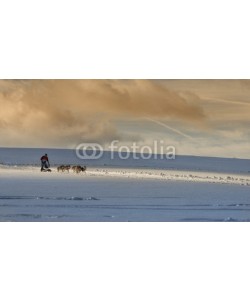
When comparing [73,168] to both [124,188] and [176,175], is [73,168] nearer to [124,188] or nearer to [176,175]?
[124,188]

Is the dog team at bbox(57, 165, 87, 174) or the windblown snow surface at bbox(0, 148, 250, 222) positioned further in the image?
the dog team at bbox(57, 165, 87, 174)

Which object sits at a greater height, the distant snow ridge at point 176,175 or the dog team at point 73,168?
the dog team at point 73,168

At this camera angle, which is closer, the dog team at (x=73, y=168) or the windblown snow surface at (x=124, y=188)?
the windblown snow surface at (x=124, y=188)

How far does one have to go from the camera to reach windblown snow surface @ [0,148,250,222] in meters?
8.37

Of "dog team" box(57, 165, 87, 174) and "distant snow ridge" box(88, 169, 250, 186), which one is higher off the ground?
"dog team" box(57, 165, 87, 174)

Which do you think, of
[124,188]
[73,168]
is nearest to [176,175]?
[124,188]

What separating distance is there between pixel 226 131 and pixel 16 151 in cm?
200

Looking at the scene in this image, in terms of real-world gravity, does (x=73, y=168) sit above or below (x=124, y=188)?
above

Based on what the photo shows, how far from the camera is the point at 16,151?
852 centimetres

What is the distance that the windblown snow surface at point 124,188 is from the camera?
8367mm

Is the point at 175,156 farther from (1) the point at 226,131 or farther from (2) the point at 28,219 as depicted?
(2) the point at 28,219

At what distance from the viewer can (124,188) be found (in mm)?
8539

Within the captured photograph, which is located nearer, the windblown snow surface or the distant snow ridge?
the windblown snow surface

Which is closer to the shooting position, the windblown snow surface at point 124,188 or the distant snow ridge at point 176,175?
the windblown snow surface at point 124,188
